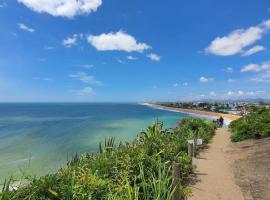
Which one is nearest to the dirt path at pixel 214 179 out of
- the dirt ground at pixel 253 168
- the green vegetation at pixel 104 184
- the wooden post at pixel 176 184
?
the dirt ground at pixel 253 168

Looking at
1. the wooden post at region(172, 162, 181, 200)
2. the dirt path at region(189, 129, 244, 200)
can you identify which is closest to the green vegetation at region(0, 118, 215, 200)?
the wooden post at region(172, 162, 181, 200)

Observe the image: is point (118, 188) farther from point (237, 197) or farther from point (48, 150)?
point (48, 150)

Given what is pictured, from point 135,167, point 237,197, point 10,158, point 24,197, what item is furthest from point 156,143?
point 10,158

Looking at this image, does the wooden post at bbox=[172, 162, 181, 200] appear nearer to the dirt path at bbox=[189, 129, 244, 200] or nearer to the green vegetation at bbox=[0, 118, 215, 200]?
the green vegetation at bbox=[0, 118, 215, 200]

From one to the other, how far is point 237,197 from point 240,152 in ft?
24.7

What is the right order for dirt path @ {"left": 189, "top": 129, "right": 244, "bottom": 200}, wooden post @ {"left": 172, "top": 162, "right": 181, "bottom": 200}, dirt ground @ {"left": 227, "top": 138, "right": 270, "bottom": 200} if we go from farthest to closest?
dirt ground @ {"left": 227, "top": 138, "right": 270, "bottom": 200} < dirt path @ {"left": 189, "top": 129, "right": 244, "bottom": 200} < wooden post @ {"left": 172, "top": 162, "right": 181, "bottom": 200}

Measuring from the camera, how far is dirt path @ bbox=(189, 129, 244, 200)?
8250 millimetres

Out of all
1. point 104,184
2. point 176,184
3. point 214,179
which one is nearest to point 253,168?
point 214,179

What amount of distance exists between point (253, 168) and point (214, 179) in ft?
7.97

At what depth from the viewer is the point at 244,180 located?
984 centimetres

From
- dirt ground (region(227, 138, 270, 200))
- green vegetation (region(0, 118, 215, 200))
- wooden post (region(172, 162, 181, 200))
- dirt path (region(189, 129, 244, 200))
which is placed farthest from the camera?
dirt ground (region(227, 138, 270, 200))

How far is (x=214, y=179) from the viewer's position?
32.6 ft

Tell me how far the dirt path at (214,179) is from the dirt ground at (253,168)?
250 millimetres

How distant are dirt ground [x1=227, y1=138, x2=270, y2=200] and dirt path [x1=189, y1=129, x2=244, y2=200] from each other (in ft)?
0.82
